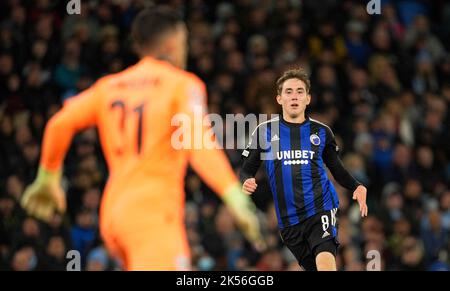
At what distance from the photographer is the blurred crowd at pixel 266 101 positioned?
11.9m

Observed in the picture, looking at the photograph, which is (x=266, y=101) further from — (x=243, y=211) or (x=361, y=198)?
(x=243, y=211)

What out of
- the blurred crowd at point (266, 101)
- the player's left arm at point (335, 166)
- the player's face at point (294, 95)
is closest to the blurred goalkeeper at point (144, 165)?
the player's face at point (294, 95)

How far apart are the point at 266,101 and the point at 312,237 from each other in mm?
6575

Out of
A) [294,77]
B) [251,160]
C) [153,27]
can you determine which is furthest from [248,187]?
[153,27]

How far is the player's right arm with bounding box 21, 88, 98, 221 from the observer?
6.17 metres

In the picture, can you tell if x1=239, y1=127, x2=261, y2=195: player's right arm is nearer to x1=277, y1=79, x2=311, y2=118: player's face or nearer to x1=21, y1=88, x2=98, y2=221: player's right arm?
x1=277, y1=79, x2=311, y2=118: player's face

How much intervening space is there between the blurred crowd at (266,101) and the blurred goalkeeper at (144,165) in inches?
200

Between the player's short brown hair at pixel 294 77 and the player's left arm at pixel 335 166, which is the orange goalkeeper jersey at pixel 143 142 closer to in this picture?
the player's short brown hair at pixel 294 77

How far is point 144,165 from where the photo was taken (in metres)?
6.03

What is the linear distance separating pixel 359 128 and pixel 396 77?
205 centimetres

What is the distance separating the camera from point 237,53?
14352 mm
